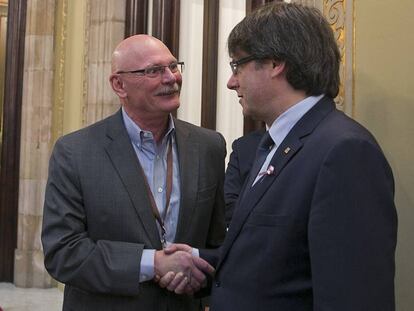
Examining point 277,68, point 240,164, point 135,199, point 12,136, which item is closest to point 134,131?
point 135,199

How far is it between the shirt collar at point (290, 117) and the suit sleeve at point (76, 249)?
2.17 feet

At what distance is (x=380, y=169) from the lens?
4.43 feet

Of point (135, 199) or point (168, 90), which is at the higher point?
point (168, 90)

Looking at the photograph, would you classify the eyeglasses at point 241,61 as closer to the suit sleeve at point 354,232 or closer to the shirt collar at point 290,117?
the shirt collar at point 290,117

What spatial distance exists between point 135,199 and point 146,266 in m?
0.25

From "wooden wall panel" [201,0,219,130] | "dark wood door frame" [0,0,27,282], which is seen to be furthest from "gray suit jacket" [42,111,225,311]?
"dark wood door frame" [0,0,27,282]

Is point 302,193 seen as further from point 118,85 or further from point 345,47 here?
point 345,47

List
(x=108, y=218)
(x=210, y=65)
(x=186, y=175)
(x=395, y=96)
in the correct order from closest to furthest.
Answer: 1. (x=108, y=218)
2. (x=186, y=175)
3. (x=395, y=96)
4. (x=210, y=65)

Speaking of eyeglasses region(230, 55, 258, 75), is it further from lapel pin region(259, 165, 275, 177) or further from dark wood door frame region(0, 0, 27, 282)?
dark wood door frame region(0, 0, 27, 282)

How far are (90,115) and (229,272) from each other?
4003 mm

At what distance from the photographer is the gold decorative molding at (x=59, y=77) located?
6168 mm

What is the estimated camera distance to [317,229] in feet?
4.45

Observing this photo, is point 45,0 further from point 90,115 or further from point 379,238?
point 379,238

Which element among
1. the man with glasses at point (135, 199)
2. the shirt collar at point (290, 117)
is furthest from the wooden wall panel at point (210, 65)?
the shirt collar at point (290, 117)
